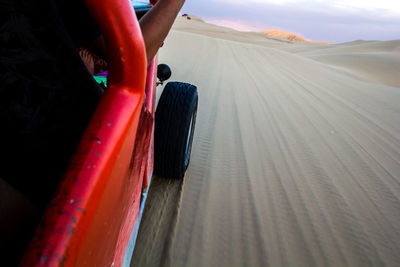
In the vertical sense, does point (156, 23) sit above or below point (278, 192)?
above

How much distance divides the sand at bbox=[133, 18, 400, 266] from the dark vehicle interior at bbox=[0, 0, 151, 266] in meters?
0.96

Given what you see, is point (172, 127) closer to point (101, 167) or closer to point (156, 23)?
point (156, 23)

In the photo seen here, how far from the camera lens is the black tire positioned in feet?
4.83

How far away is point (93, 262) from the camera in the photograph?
0.46 meters

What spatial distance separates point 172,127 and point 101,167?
1.06m

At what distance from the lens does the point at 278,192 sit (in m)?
1.82

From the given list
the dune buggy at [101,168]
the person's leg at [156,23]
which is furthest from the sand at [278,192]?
the person's leg at [156,23]

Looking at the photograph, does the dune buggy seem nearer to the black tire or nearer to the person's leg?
the person's leg

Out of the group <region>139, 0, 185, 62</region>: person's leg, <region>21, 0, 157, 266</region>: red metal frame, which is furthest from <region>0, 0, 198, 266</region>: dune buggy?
<region>139, 0, 185, 62</region>: person's leg

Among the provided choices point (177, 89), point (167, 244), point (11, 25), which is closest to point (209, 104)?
point (177, 89)

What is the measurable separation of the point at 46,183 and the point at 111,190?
0.12 m

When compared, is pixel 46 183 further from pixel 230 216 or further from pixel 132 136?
pixel 230 216

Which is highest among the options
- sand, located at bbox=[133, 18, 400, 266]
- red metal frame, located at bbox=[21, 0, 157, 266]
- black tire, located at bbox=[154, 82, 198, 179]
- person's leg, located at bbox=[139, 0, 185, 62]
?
person's leg, located at bbox=[139, 0, 185, 62]

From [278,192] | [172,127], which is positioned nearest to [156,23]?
[172,127]
